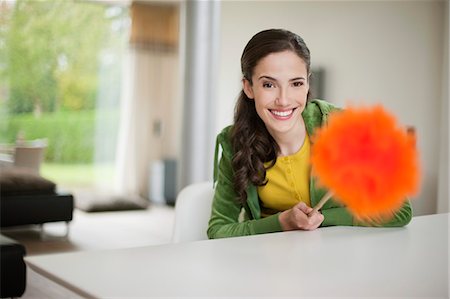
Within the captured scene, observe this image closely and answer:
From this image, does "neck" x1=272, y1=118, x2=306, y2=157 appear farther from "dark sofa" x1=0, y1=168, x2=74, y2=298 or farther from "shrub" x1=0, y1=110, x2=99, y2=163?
"shrub" x1=0, y1=110, x2=99, y2=163

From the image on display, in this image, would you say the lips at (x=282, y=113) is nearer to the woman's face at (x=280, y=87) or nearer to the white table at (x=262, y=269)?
the woman's face at (x=280, y=87)

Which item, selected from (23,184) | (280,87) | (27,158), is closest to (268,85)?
(280,87)

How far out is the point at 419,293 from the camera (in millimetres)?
917

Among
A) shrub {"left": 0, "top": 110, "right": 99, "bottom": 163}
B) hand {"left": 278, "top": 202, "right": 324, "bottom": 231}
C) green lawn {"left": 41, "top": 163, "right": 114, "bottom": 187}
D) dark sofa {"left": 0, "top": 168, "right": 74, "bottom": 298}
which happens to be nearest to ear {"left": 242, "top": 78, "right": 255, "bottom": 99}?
hand {"left": 278, "top": 202, "right": 324, "bottom": 231}

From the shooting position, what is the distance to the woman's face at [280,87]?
4.29ft

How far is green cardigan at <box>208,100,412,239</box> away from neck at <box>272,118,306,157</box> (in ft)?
0.06

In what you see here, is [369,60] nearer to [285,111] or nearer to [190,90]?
[190,90]

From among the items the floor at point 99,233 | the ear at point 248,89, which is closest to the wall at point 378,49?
the floor at point 99,233

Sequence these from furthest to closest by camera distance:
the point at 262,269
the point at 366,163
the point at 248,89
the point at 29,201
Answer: the point at 29,201
the point at 248,89
the point at 262,269
the point at 366,163

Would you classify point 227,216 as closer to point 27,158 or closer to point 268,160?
point 268,160

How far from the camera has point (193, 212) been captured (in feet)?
5.32

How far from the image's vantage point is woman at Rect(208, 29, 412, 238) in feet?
4.56

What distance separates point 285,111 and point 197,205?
0.41 m

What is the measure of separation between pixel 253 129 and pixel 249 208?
0.19 m
